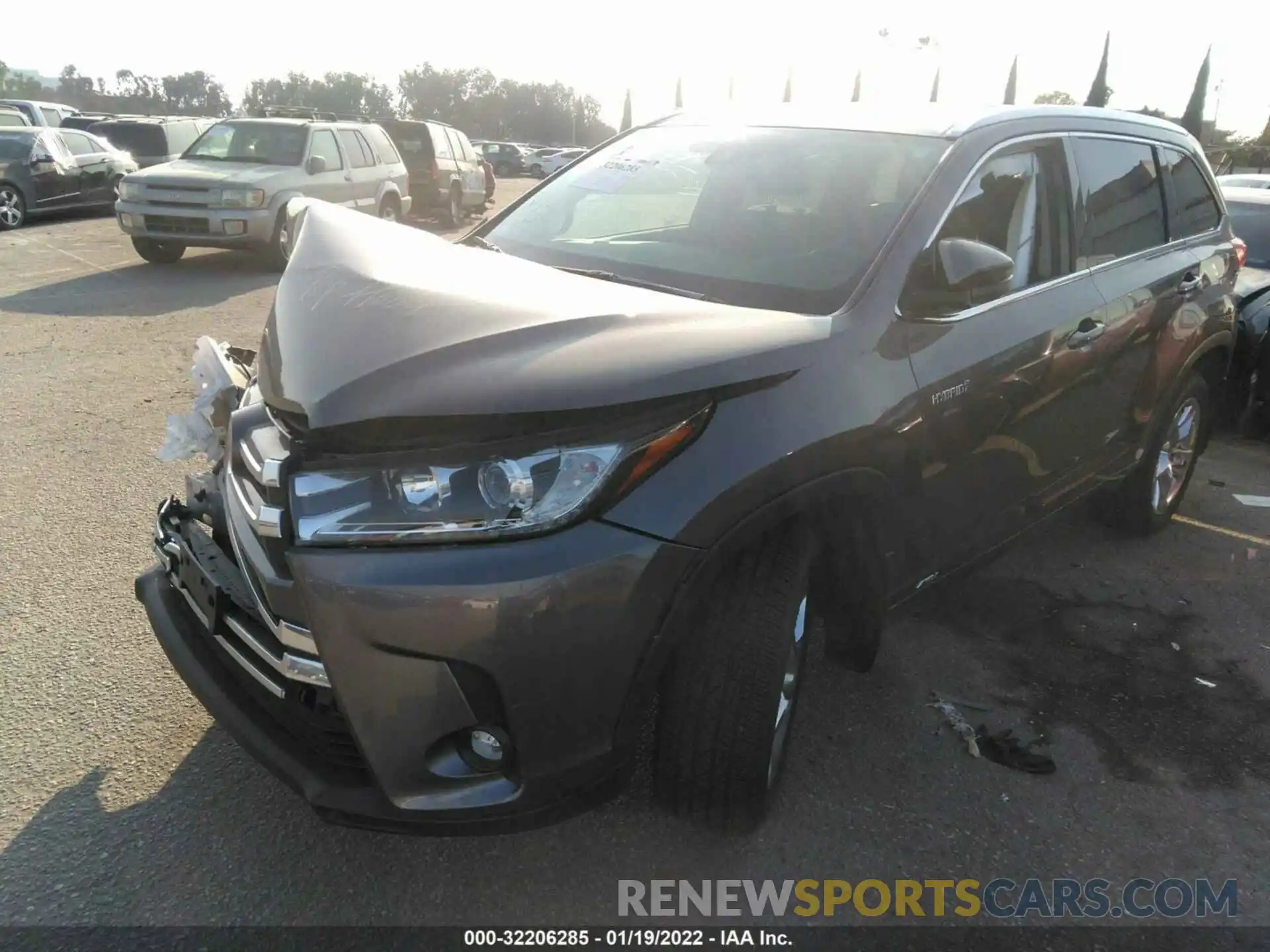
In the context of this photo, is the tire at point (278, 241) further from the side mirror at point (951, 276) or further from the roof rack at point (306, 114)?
the side mirror at point (951, 276)

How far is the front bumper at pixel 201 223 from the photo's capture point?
10.6 m

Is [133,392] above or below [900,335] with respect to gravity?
below

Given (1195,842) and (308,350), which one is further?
(1195,842)

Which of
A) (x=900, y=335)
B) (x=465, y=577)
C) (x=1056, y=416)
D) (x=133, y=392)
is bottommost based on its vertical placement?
(x=133, y=392)

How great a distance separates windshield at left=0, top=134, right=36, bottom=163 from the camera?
14.2m

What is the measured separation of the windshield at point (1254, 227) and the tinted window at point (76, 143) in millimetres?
15743

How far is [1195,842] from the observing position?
264cm

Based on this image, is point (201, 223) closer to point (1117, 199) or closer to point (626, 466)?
point (1117, 199)

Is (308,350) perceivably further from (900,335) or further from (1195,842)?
(1195,842)

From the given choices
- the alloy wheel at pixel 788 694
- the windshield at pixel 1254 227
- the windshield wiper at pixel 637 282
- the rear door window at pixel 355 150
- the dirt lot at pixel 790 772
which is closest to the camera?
the dirt lot at pixel 790 772

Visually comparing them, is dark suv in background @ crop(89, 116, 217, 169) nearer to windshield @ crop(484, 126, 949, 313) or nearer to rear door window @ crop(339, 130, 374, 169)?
rear door window @ crop(339, 130, 374, 169)

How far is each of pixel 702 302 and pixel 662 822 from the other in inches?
54.4

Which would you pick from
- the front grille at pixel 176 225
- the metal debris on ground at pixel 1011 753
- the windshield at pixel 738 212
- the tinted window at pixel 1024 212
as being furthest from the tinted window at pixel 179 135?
the metal debris on ground at pixel 1011 753

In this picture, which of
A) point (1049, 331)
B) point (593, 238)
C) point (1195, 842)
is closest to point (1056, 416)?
point (1049, 331)
